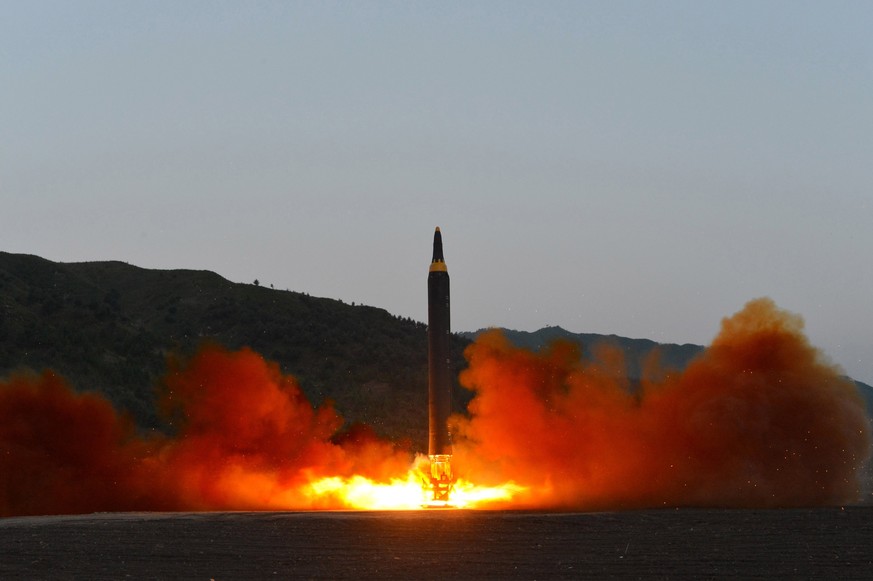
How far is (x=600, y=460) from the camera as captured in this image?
5125 cm

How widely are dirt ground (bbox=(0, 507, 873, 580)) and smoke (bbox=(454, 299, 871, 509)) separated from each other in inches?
131

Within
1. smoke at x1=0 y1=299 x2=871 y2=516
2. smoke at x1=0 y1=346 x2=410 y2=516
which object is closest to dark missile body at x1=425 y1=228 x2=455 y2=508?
smoke at x1=0 y1=299 x2=871 y2=516

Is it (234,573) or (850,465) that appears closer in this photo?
(234,573)

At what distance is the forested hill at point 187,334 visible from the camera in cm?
9525

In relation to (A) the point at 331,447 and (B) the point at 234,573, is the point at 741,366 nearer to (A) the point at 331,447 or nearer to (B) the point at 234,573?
(A) the point at 331,447

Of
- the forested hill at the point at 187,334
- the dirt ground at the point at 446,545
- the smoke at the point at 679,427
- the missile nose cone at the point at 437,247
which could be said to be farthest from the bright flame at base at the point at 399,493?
the forested hill at the point at 187,334

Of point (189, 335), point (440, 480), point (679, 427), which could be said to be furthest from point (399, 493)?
point (189, 335)

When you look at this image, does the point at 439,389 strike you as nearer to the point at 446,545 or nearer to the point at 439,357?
the point at 439,357

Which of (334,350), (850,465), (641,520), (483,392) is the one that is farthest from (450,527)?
(334,350)

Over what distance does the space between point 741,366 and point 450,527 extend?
17.0 metres

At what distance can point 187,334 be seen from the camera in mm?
119125

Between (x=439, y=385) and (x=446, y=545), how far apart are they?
1340 cm

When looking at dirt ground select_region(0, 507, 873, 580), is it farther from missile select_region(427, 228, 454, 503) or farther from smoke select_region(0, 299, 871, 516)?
smoke select_region(0, 299, 871, 516)

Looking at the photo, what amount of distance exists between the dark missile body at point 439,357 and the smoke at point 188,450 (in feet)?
22.3
